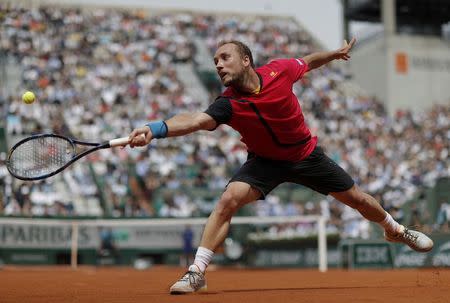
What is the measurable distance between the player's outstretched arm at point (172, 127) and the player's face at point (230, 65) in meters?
0.45

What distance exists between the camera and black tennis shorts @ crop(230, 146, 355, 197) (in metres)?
6.35

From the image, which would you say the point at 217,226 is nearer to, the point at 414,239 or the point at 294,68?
the point at 294,68

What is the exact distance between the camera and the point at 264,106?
603 centimetres

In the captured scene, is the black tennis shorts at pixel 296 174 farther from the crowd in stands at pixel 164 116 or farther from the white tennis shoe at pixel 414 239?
the crowd in stands at pixel 164 116

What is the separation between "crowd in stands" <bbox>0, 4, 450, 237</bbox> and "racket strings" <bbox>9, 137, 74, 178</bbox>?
1048 cm

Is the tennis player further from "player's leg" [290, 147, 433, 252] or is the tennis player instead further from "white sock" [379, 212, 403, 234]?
"white sock" [379, 212, 403, 234]

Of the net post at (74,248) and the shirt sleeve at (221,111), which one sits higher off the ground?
the shirt sleeve at (221,111)

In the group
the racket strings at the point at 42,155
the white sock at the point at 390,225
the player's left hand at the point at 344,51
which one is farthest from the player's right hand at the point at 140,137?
the white sock at the point at 390,225

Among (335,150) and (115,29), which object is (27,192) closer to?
(335,150)

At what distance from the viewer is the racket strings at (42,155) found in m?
5.98

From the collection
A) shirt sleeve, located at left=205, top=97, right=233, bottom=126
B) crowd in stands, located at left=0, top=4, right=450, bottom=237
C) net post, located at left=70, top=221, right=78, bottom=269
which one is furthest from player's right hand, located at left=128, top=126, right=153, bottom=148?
crowd in stands, located at left=0, top=4, right=450, bottom=237

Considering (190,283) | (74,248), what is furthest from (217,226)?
(74,248)

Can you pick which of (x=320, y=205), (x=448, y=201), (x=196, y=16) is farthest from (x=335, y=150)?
(x=196, y=16)

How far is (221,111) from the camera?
19.1 feet
